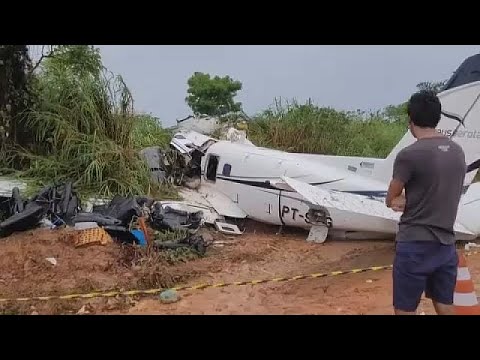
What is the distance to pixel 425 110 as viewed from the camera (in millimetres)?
3672

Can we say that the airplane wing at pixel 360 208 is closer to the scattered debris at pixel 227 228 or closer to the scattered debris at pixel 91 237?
the scattered debris at pixel 227 228

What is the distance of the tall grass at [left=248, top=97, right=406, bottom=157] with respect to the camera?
16.3m

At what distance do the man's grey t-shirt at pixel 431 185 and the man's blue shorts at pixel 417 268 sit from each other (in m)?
0.06

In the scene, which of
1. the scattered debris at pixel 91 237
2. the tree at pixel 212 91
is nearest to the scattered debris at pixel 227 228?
the scattered debris at pixel 91 237

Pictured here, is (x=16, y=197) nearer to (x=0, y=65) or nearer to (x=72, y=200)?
(x=72, y=200)

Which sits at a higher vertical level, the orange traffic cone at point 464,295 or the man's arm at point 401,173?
the man's arm at point 401,173

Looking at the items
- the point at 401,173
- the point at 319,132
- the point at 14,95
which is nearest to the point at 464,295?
the point at 401,173

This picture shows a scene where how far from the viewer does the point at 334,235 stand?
9.38 m

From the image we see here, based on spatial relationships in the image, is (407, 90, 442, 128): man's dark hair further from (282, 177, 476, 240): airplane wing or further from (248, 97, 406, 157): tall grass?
(248, 97, 406, 157): tall grass

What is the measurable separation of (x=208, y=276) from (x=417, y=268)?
442 centimetres

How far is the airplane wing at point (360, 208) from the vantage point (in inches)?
315

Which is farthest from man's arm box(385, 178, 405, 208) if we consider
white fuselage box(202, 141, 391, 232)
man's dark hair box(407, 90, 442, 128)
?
white fuselage box(202, 141, 391, 232)

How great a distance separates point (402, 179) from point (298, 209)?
230 inches

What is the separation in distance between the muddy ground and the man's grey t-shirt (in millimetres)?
2318
